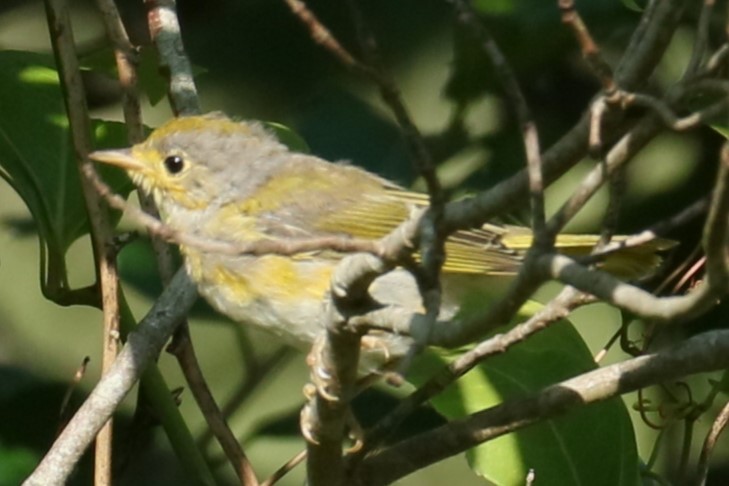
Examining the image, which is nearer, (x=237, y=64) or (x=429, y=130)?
(x=429, y=130)

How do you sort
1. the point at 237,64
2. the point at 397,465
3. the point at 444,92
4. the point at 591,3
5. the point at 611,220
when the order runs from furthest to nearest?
the point at 237,64, the point at 444,92, the point at 591,3, the point at 397,465, the point at 611,220

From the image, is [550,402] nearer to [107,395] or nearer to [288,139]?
[107,395]

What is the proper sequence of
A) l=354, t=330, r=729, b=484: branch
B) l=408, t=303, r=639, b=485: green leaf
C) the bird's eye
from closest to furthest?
1. l=354, t=330, r=729, b=484: branch
2. l=408, t=303, r=639, b=485: green leaf
3. the bird's eye

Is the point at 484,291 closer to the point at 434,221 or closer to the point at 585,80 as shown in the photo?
the point at 585,80

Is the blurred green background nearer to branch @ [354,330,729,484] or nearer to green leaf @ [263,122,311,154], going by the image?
green leaf @ [263,122,311,154]

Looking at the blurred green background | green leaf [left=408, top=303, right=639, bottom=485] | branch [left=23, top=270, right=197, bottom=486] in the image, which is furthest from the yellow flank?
the blurred green background

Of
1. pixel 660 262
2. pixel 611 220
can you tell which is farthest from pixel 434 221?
pixel 660 262

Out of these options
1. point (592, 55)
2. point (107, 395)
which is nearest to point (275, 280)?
point (107, 395)
